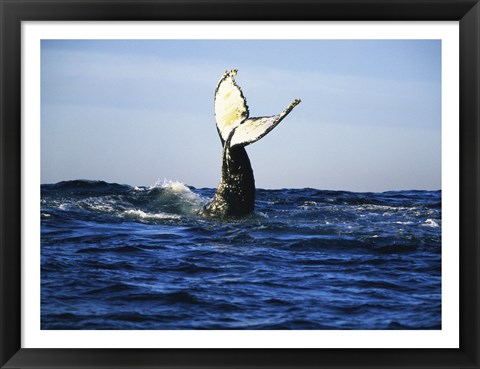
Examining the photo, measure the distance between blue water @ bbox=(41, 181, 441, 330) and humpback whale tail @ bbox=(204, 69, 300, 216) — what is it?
45 centimetres

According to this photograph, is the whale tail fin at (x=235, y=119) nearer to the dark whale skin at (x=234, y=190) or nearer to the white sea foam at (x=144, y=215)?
the dark whale skin at (x=234, y=190)

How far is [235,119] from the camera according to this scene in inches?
372

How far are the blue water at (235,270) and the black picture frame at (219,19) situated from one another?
0.29 metres

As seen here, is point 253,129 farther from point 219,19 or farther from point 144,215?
point 219,19

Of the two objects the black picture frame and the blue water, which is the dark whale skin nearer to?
the blue water

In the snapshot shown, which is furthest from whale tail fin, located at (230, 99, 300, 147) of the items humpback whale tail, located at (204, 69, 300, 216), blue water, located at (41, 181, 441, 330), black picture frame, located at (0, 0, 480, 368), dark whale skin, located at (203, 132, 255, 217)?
black picture frame, located at (0, 0, 480, 368)

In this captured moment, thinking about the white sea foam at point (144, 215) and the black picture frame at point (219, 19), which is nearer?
the black picture frame at point (219, 19)

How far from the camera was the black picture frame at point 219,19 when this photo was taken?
22.6ft

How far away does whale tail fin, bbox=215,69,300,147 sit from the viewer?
29.5 ft

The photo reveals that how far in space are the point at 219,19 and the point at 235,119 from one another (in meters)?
2.43

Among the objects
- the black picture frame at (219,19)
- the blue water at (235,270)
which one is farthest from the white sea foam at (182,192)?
the black picture frame at (219,19)

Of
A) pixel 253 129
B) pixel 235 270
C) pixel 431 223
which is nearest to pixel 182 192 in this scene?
pixel 253 129

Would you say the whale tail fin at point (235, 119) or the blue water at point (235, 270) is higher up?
the whale tail fin at point (235, 119)

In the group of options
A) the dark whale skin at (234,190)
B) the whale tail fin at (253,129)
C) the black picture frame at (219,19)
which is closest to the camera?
the black picture frame at (219,19)
